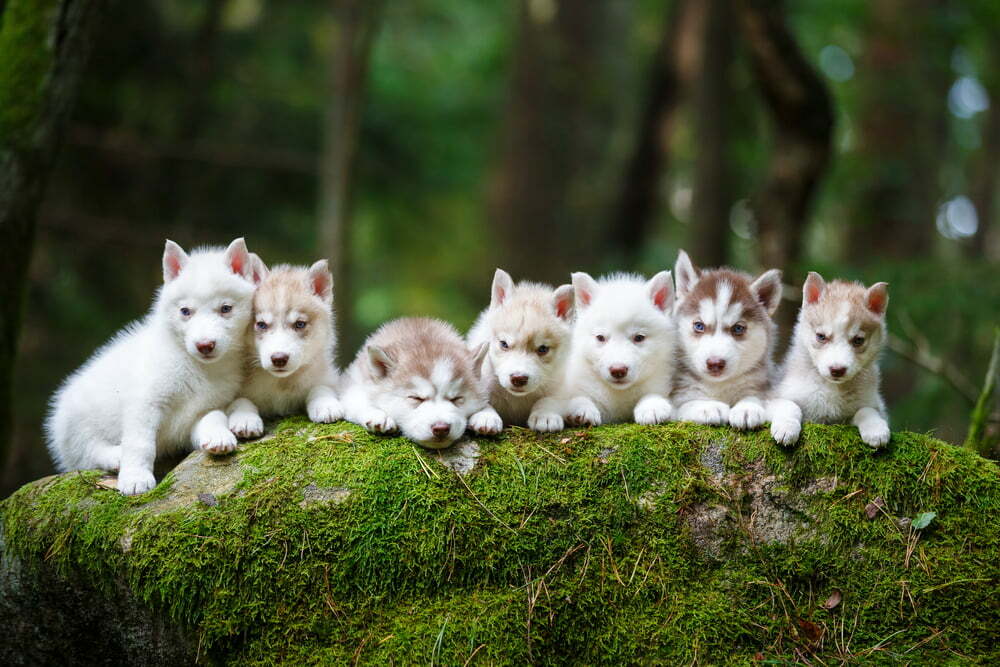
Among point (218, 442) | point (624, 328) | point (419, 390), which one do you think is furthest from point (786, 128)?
point (218, 442)

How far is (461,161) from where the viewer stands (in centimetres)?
1203

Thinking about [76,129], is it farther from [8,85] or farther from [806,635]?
[806,635]

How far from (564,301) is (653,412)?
3.05 ft

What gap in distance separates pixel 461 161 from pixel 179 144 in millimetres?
3998

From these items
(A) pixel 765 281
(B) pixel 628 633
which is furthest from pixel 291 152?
(B) pixel 628 633

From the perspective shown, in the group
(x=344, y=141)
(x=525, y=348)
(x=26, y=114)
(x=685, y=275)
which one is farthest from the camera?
(x=344, y=141)

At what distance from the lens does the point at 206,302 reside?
441 centimetres

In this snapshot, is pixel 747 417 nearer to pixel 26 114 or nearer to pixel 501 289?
pixel 501 289

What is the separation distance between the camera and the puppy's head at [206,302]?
4.30 meters

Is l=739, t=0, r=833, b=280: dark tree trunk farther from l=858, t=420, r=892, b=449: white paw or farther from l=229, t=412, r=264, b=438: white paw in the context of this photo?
l=229, t=412, r=264, b=438: white paw

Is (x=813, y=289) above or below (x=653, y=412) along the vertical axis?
above

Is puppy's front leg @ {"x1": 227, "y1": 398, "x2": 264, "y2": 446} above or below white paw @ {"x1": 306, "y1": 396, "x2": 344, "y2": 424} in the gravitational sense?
below

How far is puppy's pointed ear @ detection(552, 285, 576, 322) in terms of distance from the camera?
194 inches

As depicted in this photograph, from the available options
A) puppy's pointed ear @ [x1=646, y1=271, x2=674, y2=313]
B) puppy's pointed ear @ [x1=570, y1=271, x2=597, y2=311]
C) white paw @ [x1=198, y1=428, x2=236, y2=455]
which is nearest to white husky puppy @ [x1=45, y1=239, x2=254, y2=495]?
white paw @ [x1=198, y1=428, x2=236, y2=455]
